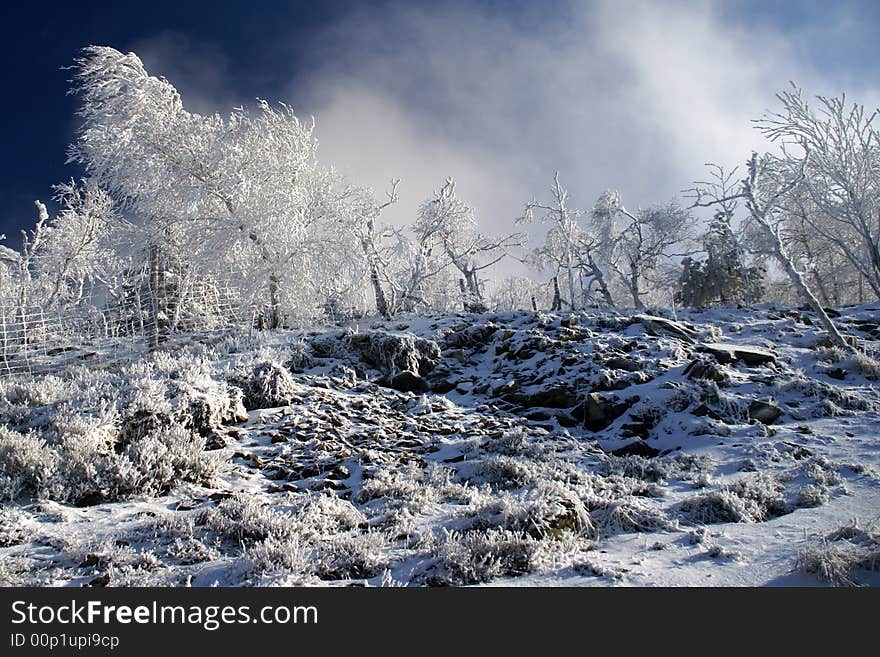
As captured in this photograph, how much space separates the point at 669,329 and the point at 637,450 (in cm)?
817

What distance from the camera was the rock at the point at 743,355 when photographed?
512 inches

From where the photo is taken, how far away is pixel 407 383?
43.6ft

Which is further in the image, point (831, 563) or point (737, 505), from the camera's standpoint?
point (737, 505)

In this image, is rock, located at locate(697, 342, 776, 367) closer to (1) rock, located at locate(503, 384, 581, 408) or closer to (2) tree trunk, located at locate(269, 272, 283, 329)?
(1) rock, located at locate(503, 384, 581, 408)

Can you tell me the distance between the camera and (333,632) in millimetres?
Answer: 3234

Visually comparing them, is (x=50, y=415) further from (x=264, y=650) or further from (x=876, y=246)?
(x=876, y=246)

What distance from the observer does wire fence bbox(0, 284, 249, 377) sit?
14.1 meters

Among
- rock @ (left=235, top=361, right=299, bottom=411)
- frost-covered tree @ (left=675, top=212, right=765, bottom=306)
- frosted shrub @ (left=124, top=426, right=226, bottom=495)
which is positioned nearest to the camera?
frosted shrub @ (left=124, top=426, right=226, bottom=495)

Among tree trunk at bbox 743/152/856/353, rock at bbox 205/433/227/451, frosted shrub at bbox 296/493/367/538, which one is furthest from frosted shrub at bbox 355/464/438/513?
tree trunk at bbox 743/152/856/353

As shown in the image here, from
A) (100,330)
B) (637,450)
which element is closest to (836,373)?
(637,450)

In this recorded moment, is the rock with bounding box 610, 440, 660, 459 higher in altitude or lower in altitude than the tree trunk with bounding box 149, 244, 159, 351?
lower

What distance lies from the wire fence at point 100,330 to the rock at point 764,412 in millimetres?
14743

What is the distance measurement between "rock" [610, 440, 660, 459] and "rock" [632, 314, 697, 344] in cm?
746

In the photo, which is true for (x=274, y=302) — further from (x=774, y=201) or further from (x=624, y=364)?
(x=774, y=201)
